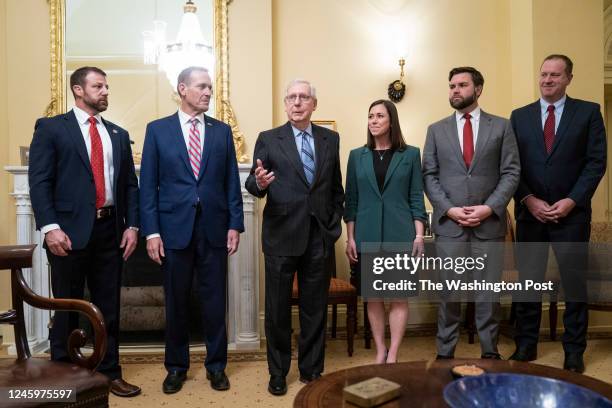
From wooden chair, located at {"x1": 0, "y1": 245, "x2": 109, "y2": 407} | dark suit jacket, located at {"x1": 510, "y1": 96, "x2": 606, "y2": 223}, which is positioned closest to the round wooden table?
wooden chair, located at {"x1": 0, "y1": 245, "x2": 109, "y2": 407}

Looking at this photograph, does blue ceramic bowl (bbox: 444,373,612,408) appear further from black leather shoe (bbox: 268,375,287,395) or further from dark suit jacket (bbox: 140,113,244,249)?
dark suit jacket (bbox: 140,113,244,249)

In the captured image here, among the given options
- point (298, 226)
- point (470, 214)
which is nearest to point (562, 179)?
point (470, 214)

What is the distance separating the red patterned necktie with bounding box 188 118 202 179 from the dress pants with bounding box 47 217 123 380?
48 centimetres

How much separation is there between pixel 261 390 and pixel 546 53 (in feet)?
10.3

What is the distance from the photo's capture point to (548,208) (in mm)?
2971

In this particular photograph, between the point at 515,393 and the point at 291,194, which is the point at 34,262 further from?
the point at 515,393

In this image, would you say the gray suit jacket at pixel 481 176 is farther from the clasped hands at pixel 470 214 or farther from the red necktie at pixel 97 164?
the red necktie at pixel 97 164

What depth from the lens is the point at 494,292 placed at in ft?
9.25

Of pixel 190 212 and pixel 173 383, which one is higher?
pixel 190 212

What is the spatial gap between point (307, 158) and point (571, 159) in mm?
1517

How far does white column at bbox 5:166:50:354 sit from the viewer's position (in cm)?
350

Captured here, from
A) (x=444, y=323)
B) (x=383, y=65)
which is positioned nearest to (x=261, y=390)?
(x=444, y=323)

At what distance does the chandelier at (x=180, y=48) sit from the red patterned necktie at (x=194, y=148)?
45.5 inches

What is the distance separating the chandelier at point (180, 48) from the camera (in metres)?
3.73
